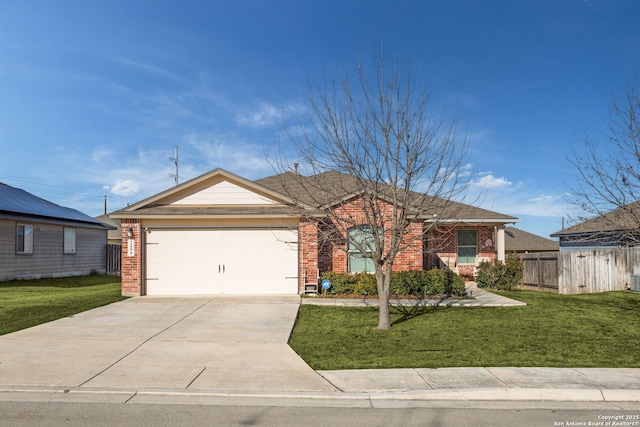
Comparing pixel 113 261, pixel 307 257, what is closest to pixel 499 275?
pixel 307 257

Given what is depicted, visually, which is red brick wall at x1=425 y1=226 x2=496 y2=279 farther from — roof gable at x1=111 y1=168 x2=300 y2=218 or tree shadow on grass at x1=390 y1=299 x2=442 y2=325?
roof gable at x1=111 y1=168 x2=300 y2=218

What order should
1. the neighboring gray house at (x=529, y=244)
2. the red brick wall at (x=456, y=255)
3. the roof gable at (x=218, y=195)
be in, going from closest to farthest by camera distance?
the roof gable at (x=218, y=195) < the red brick wall at (x=456, y=255) < the neighboring gray house at (x=529, y=244)

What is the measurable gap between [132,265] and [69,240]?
12.5m

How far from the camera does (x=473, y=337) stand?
9.58 meters

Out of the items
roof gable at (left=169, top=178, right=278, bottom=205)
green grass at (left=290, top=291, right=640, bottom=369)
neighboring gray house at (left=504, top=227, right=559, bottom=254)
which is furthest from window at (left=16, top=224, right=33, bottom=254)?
neighboring gray house at (left=504, top=227, right=559, bottom=254)

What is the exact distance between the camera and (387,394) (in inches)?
241

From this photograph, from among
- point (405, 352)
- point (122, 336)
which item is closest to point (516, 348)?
point (405, 352)

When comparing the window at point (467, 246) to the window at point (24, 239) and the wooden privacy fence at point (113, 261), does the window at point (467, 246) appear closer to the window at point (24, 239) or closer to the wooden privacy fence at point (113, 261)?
the window at point (24, 239)

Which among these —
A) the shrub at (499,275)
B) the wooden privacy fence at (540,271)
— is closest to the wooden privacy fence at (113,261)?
the shrub at (499,275)

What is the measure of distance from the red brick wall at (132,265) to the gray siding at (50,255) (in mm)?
9053

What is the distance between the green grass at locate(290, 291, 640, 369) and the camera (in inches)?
307

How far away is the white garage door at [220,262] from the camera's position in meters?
15.8

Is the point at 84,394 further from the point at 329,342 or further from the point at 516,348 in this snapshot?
the point at 516,348

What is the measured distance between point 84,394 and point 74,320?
19.0 feet
